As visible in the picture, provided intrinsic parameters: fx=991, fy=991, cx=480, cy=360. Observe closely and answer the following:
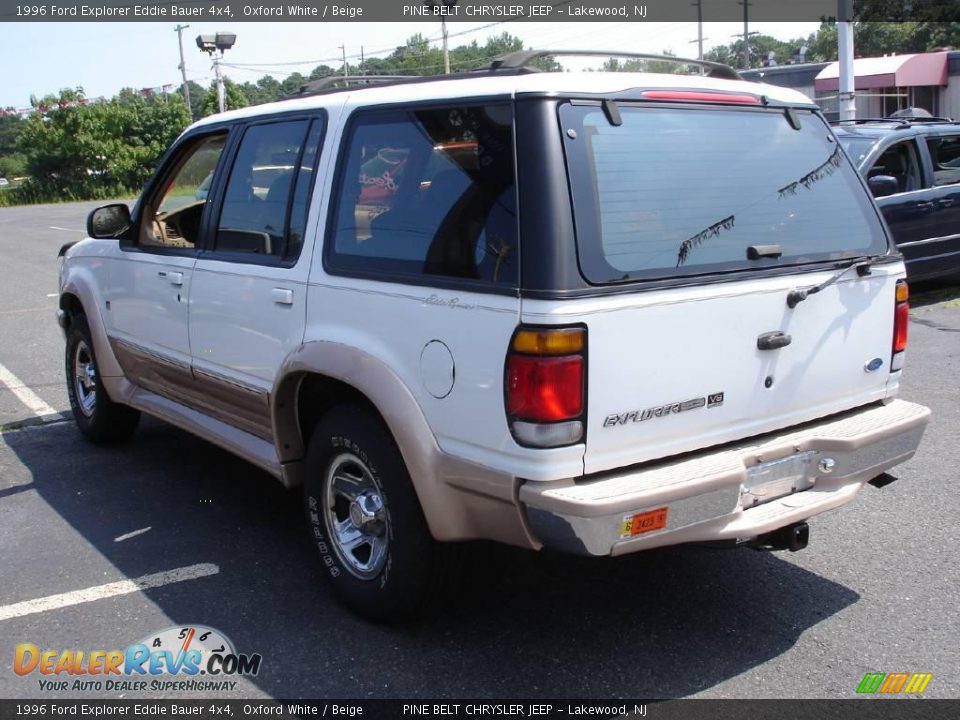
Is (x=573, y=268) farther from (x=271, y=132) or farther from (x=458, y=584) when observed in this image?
(x=271, y=132)

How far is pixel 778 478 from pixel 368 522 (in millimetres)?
1518

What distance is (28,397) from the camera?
768 centimetres

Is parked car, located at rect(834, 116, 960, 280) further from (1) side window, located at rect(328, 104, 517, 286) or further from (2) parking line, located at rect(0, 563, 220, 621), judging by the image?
(2) parking line, located at rect(0, 563, 220, 621)

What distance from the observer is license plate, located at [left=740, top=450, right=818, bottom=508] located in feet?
11.2

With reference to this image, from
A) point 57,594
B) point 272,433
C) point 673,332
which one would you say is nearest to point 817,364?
point 673,332

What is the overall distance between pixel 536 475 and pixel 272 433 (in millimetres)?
1602

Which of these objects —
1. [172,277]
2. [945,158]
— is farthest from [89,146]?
[172,277]

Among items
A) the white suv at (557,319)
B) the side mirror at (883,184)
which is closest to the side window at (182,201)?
the white suv at (557,319)

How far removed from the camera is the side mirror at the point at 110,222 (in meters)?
5.42

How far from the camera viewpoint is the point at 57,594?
13.8 feet

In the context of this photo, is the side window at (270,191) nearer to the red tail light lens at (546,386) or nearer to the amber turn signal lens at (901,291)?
the red tail light lens at (546,386)

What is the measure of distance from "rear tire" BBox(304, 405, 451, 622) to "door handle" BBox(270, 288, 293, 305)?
0.51m

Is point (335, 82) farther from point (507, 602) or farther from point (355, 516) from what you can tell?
point (507, 602)

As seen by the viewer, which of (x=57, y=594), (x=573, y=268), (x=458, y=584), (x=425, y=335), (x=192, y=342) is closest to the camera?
(x=573, y=268)
